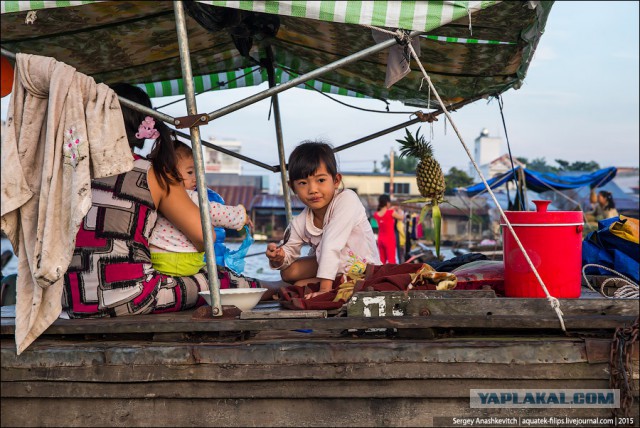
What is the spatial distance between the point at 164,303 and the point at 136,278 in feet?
0.70

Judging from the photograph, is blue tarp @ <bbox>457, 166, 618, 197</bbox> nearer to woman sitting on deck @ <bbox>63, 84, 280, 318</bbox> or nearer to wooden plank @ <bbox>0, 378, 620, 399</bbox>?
woman sitting on deck @ <bbox>63, 84, 280, 318</bbox>

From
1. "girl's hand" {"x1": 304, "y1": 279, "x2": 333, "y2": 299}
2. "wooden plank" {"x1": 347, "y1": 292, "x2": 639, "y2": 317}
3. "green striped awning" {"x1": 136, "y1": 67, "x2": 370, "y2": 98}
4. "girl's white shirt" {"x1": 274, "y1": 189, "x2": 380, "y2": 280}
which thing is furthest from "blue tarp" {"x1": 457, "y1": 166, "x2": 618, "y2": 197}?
"wooden plank" {"x1": 347, "y1": 292, "x2": 639, "y2": 317}

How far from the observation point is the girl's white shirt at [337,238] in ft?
10.8

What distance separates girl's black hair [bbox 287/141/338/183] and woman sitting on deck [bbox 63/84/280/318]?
0.74m

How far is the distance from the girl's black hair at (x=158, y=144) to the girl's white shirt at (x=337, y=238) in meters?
0.91

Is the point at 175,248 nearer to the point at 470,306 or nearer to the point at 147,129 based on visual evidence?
the point at 147,129

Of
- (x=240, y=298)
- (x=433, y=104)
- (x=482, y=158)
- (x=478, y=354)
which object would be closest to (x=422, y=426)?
(x=478, y=354)

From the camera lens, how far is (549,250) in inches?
104

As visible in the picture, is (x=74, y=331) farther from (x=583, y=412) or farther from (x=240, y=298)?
(x=583, y=412)

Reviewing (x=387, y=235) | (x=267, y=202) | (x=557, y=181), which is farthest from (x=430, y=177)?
(x=267, y=202)

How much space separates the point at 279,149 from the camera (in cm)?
508

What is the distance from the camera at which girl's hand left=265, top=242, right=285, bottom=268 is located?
345 cm

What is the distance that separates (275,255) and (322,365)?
1.18m

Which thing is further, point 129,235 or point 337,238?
Answer: point 337,238
